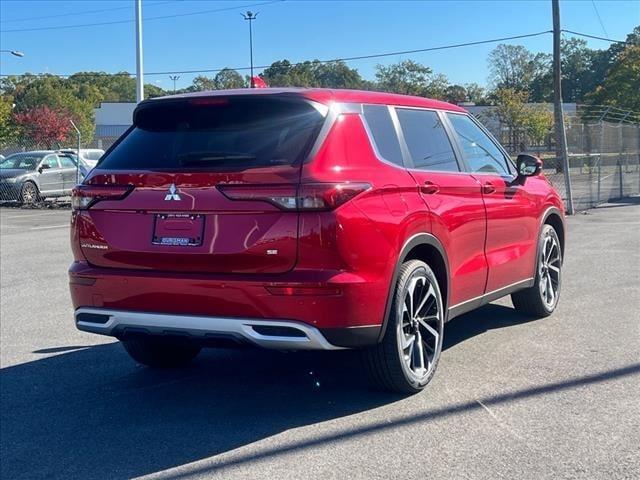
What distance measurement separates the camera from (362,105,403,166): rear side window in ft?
16.5

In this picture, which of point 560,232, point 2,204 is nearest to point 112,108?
point 2,204

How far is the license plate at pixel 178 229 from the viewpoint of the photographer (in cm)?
453

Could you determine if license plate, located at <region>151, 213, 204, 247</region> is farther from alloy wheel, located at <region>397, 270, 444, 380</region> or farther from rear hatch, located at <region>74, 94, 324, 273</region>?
alloy wheel, located at <region>397, 270, 444, 380</region>

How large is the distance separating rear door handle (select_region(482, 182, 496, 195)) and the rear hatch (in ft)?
6.23

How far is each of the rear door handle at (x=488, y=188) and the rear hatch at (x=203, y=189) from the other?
190cm

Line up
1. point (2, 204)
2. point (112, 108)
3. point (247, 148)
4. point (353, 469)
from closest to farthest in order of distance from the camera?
1. point (353, 469)
2. point (247, 148)
3. point (2, 204)
4. point (112, 108)

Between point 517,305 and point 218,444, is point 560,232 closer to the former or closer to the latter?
point 517,305

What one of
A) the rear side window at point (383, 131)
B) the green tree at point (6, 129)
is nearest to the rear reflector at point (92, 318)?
the rear side window at point (383, 131)

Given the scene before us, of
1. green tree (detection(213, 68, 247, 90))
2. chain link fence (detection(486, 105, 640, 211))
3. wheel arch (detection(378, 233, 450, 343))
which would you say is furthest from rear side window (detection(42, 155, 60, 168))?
green tree (detection(213, 68, 247, 90))

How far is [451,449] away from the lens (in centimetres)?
428

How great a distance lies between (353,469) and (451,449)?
1.93ft

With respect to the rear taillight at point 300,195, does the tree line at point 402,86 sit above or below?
above

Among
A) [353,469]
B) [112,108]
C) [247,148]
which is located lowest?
[353,469]

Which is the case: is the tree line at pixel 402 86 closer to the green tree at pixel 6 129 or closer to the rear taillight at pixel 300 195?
the green tree at pixel 6 129
